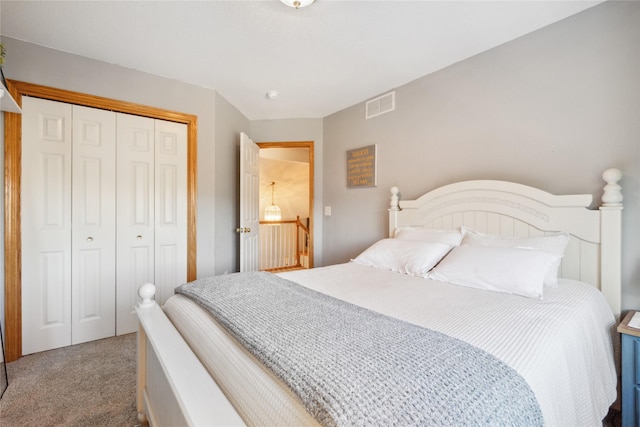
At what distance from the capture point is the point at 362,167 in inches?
124

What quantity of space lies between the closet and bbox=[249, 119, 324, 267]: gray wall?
4.16 feet

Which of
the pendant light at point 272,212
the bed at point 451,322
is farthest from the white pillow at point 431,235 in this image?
the pendant light at point 272,212

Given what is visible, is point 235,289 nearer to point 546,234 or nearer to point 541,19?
point 546,234

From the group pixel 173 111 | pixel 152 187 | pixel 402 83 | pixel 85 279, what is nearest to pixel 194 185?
pixel 152 187

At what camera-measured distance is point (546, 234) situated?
1.79 meters

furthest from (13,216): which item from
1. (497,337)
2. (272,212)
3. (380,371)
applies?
(272,212)

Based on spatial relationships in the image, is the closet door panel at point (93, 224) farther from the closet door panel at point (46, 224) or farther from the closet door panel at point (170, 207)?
the closet door panel at point (170, 207)

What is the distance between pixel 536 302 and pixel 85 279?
10.0ft

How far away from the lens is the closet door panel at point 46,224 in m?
2.10

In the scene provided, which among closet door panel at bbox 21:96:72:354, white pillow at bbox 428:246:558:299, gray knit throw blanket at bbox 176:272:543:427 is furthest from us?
closet door panel at bbox 21:96:72:354

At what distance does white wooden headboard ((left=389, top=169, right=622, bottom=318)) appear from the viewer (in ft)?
5.08

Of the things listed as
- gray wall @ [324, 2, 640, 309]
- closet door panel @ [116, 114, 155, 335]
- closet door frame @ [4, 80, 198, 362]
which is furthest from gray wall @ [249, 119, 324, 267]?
closet door frame @ [4, 80, 198, 362]

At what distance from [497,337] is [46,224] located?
9.65ft

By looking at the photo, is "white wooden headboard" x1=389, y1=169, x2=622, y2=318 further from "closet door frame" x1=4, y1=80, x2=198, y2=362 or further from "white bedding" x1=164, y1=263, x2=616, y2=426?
"closet door frame" x1=4, y1=80, x2=198, y2=362
